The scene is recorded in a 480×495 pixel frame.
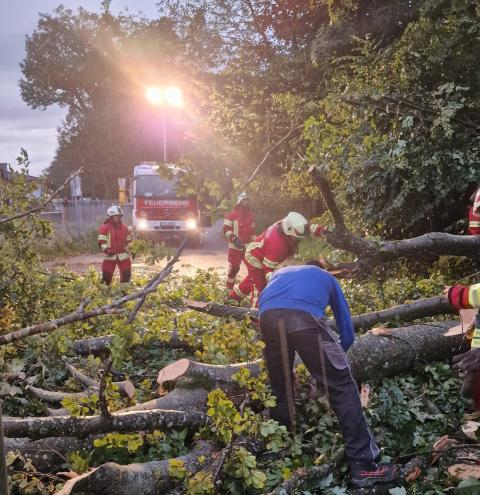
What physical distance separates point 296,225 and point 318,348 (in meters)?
2.64

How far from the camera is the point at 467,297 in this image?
3.60 metres

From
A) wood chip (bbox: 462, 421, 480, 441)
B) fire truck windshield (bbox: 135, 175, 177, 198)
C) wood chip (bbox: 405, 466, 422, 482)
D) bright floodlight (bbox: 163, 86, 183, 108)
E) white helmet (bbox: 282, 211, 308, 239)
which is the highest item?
bright floodlight (bbox: 163, 86, 183, 108)

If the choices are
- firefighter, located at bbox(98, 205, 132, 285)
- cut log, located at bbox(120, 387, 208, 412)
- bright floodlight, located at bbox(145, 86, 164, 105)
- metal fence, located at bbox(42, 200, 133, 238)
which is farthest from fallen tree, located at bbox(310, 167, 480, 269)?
bright floodlight, located at bbox(145, 86, 164, 105)

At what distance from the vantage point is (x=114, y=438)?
129 inches

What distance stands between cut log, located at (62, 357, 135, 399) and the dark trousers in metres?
1.08

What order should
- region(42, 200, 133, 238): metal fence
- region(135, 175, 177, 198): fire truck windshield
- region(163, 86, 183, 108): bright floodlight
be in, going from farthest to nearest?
region(163, 86, 183, 108): bright floodlight < region(42, 200, 133, 238): metal fence < region(135, 175, 177, 198): fire truck windshield

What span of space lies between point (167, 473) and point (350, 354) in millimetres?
1783

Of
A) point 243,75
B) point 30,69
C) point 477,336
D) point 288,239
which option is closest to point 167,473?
point 477,336

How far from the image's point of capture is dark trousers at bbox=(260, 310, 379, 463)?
11.6 ft

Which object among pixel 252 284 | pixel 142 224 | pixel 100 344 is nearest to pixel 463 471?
pixel 100 344

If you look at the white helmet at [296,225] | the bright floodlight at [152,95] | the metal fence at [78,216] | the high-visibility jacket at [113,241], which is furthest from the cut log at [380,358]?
the bright floodlight at [152,95]

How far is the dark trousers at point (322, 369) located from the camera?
3551 millimetres

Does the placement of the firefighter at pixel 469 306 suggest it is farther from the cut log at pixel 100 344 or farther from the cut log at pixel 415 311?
the cut log at pixel 100 344

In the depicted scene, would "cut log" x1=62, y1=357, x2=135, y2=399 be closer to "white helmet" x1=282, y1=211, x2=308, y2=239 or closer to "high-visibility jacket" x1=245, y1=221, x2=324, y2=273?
"white helmet" x1=282, y1=211, x2=308, y2=239
